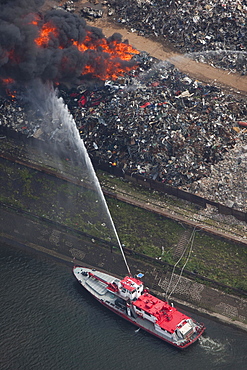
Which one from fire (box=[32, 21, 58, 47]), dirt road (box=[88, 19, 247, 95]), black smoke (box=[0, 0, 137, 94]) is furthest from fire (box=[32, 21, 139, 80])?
dirt road (box=[88, 19, 247, 95])

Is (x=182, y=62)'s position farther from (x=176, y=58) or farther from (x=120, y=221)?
(x=120, y=221)

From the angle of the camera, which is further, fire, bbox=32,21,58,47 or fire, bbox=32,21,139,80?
fire, bbox=32,21,139,80

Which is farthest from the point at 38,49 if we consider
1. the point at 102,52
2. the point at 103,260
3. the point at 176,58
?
the point at 103,260

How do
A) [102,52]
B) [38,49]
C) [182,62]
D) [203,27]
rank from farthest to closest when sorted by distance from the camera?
[203,27] < [182,62] < [102,52] < [38,49]

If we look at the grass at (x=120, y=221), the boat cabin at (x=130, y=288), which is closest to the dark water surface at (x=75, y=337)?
the boat cabin at (x=130, y=288)

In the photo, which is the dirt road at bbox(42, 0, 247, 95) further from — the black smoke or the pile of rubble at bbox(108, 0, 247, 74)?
the black smoke

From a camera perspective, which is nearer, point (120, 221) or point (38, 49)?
point (120, 221)
